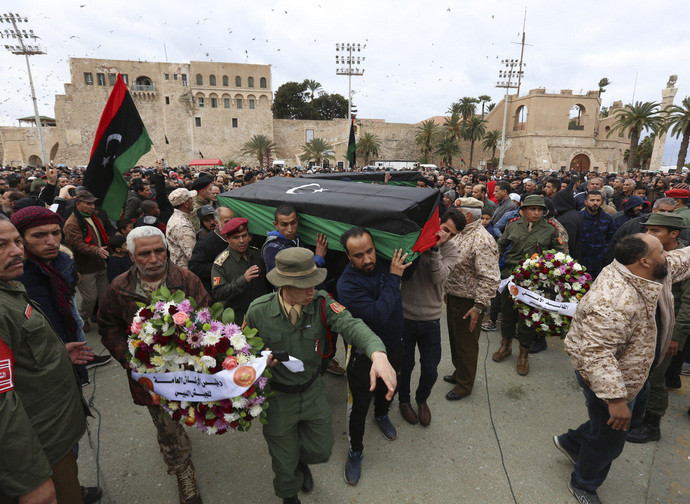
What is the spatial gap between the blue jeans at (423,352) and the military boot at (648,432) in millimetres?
1726

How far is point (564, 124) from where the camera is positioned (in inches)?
1683

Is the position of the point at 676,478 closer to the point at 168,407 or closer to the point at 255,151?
the point at 168,407

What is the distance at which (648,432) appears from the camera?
3.06 meters

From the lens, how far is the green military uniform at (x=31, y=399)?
4.84 feet

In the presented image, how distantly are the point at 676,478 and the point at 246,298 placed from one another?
3.68m

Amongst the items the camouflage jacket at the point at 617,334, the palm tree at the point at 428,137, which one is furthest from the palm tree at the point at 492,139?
the camouflage jacket at the point at 617,334

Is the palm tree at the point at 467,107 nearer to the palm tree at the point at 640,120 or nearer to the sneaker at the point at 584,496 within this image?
the palm tree at the point at 640,120

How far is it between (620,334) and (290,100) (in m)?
58.2

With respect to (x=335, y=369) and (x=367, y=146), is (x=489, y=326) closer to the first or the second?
(x=335, y=369)

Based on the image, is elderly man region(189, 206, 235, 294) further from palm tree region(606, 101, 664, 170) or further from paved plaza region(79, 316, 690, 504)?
palm tree region(606, 101, 664, 170)

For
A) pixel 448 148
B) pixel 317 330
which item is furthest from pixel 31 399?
pixel 448 148

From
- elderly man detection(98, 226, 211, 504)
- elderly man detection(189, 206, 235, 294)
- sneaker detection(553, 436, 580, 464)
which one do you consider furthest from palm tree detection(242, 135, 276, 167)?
sneaker detection(553, 436, 580, 464)

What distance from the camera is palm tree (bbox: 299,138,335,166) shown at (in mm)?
42750

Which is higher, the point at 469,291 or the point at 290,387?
the point at 469,291
